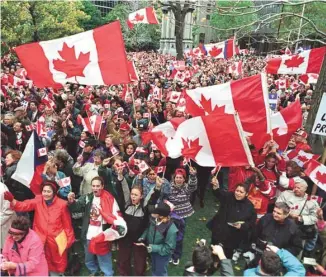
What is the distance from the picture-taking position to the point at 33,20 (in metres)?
23.7

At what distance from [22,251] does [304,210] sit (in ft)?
11.0

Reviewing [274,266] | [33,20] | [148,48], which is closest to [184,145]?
[274,266]

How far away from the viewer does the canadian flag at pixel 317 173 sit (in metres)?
4.89

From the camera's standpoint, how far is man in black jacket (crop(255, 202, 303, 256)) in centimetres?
396

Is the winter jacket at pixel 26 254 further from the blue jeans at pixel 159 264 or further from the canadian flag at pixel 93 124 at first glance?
the canadian flag at pixel 93 124

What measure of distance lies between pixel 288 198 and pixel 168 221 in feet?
5.49

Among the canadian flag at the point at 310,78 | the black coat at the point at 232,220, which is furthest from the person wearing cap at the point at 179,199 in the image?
the canadian flag at the point at 310,78

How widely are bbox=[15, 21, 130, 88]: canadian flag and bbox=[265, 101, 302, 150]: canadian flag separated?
8.87 ft

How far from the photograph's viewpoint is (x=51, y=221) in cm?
416

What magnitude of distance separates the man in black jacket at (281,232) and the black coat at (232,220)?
338 mm

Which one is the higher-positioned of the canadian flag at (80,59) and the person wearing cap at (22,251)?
the canadian flag at (80,59)

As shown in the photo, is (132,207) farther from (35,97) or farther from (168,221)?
(35,97)

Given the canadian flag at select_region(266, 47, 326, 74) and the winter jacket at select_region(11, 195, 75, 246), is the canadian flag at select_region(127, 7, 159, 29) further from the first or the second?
the winter jacket at select_region(11, 195, 75, 246)

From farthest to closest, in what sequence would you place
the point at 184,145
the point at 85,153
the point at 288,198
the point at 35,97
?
the point at 35,97 → the point at 85,153 → the point at 184,145 → the point at 288,198
